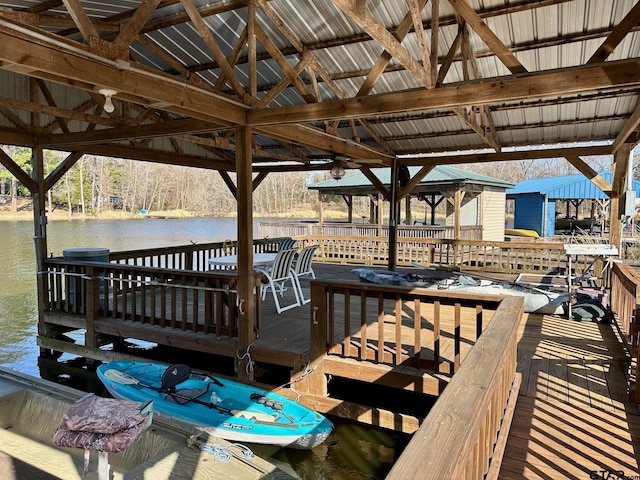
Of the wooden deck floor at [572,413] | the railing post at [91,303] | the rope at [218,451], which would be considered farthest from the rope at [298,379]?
the railing post at [91,303]

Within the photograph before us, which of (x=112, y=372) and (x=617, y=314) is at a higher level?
(x=617, y=314)

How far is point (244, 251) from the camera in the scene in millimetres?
4980

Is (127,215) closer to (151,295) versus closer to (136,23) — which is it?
(151,295)

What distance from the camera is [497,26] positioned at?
443 cm

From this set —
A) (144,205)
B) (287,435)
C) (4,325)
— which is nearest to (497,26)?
(287,435)

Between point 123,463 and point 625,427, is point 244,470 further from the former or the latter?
point 625,427

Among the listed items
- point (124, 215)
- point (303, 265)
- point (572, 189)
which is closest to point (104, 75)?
point (303, 265)

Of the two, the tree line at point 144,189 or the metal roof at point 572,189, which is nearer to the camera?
the metal roof at point 572,189

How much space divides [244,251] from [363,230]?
10.4m

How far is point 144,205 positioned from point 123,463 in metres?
41.6

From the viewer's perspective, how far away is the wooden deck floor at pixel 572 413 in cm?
260

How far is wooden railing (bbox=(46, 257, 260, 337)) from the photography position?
212 inches

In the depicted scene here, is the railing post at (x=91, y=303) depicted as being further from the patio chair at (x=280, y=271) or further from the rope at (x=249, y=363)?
the rope at (x=249, y=363)

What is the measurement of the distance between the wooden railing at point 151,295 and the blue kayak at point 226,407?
737 mm
